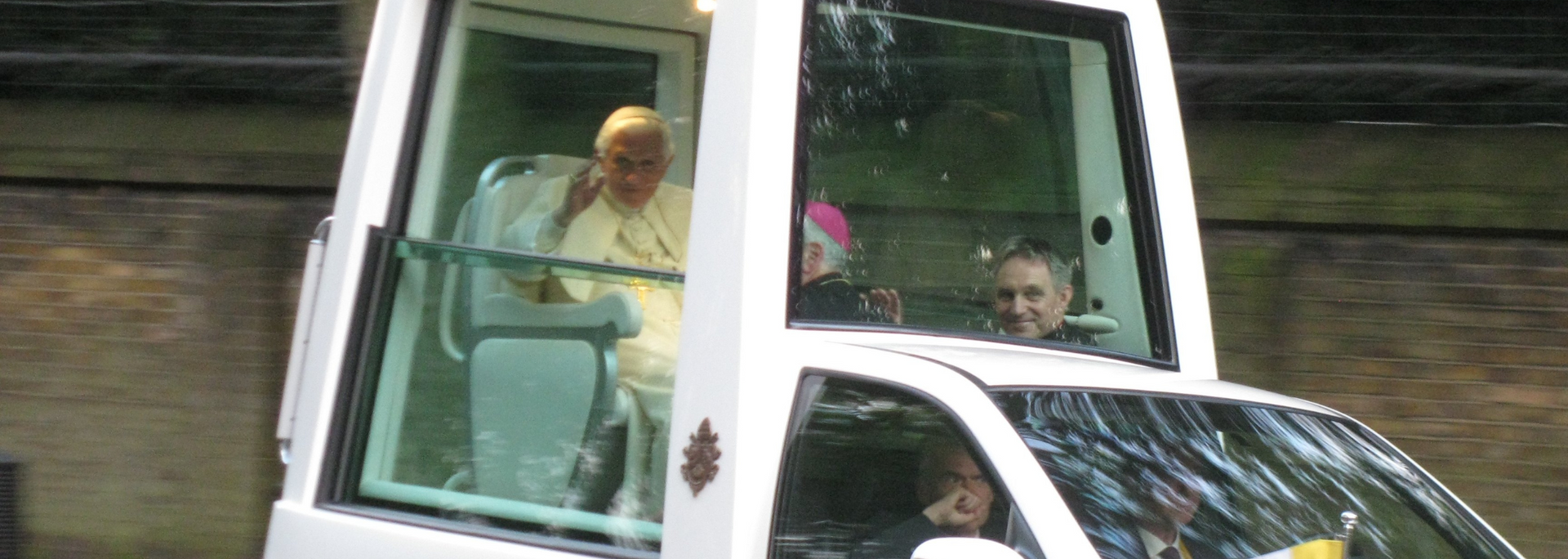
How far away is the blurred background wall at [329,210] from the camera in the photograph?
18.2 feet

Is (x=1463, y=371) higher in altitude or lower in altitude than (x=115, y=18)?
lower

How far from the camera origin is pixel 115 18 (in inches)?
288

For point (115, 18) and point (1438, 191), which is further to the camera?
point (115, 18)

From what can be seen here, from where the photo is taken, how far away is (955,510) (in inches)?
95.9

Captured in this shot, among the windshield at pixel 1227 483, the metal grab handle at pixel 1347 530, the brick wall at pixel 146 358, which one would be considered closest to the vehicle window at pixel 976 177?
the windshield at pixel 1227 483

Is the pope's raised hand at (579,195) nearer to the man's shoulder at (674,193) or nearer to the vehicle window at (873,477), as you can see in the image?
the man's shoulder at (674,193)

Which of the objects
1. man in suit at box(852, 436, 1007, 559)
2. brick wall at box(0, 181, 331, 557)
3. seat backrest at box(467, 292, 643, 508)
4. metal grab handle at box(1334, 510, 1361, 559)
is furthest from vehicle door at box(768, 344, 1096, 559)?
brick wall at box(0, 181, 331, 557)

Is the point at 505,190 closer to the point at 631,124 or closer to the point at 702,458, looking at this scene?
the point at 631,124

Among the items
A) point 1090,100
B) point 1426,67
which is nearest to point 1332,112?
point 1426,67

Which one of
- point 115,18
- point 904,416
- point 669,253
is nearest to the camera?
point 904,416

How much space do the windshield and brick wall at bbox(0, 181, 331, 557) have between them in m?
4.83

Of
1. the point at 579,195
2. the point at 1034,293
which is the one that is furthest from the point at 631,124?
the point at 1034,293

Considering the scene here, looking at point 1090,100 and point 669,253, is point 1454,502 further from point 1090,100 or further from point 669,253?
point 669,253

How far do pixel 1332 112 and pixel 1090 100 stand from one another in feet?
8.24
